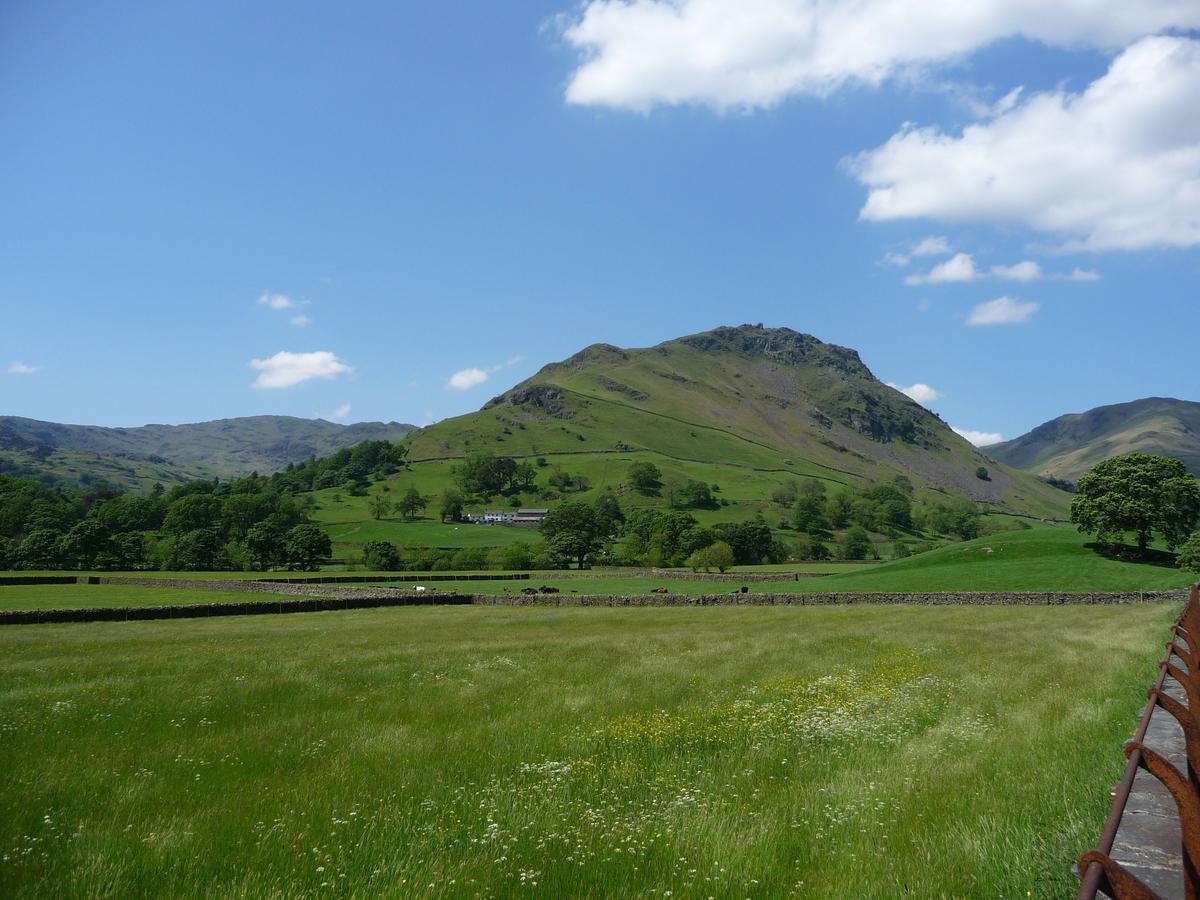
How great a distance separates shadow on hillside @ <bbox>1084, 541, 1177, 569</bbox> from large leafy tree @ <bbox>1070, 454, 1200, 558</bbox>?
868 millimetres

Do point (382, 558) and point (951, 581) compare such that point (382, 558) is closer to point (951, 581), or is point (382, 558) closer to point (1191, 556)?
point (951, 581)

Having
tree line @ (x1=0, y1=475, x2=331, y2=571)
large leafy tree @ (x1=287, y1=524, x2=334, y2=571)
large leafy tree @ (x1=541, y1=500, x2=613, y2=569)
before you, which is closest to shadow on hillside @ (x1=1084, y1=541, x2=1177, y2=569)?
large leafy tree @ (x1=541, y1=500, x2=613, y2=569)

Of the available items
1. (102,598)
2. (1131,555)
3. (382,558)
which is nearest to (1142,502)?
(1131,555)

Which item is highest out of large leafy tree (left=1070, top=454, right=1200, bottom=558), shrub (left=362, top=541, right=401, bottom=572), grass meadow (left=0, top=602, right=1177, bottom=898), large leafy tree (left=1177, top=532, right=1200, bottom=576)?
large leafy tree (left=1070, top=454, right=1200, bottom=558)

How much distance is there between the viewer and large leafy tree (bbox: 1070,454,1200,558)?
8044cm

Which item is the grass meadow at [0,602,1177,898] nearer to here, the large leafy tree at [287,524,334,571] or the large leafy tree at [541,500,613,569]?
the large leafy tree at [541,500,613,569]

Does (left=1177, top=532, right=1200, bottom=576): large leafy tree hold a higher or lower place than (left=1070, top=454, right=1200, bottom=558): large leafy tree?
lower

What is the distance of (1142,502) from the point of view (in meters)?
80.6

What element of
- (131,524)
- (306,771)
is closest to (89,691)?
(306,771)

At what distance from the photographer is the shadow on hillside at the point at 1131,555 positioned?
7919 cm

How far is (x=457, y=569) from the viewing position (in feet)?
484

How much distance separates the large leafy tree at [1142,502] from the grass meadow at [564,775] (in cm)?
6942

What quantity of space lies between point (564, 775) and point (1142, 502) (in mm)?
92018

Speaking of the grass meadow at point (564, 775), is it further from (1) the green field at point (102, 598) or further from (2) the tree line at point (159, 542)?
(2) the tree line at point (159, 542)
